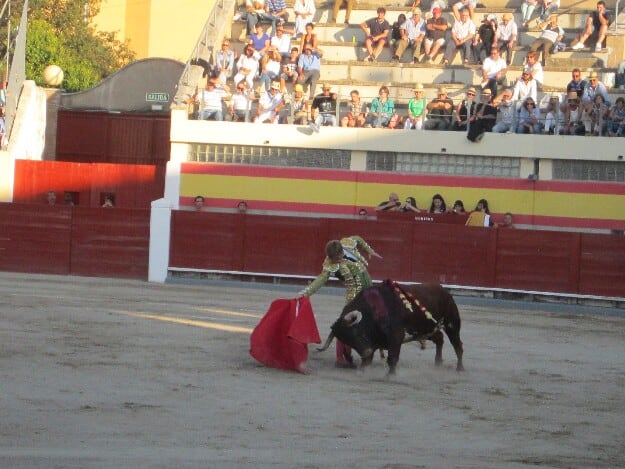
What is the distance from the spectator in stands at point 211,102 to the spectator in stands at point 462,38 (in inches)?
196

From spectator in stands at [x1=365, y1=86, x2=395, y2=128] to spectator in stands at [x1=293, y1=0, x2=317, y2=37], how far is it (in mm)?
3760

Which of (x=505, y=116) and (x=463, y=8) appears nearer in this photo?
(x=505, y=116)

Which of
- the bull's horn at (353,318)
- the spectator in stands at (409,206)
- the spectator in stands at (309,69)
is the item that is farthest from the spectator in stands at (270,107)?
the bull's horn at (353,318)

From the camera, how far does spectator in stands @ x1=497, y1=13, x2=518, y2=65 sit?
25.4 m

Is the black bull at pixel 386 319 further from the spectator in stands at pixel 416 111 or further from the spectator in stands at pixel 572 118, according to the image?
the spectator in stands at pixel 416 111

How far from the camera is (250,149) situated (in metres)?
24.1

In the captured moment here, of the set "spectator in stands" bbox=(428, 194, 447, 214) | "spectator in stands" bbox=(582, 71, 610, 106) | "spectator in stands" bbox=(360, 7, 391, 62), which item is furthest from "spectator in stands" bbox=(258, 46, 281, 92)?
"spectator in stands" bbox=(582, 71, 610, 106)

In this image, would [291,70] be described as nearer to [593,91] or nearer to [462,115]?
[462,115]

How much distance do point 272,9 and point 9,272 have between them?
9039mm

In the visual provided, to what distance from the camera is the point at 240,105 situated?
24.3 metres

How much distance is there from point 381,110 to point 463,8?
3.98 meters

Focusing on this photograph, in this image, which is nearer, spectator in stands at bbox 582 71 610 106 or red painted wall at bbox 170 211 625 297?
red painted wall at bbox 170 211 625 297

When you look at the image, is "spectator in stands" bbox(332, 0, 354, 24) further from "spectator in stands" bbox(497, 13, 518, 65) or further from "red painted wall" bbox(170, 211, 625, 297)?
"red painted wall" bbox(170, 211, 625, 297)

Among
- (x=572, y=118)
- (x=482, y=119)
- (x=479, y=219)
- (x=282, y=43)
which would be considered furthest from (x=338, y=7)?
(x=479, y=219)
